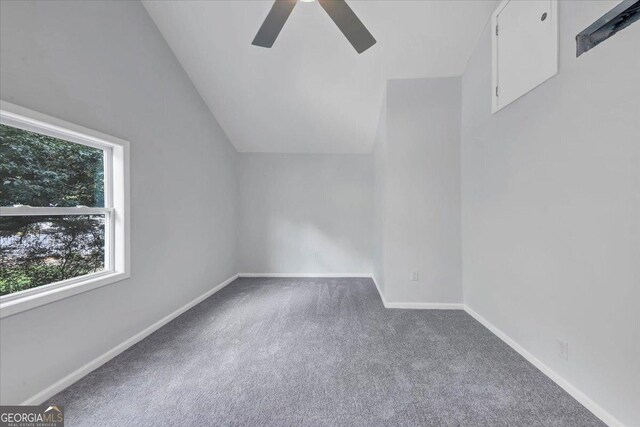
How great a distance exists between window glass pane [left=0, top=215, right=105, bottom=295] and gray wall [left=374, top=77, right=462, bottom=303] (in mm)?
2909

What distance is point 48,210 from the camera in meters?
1.75

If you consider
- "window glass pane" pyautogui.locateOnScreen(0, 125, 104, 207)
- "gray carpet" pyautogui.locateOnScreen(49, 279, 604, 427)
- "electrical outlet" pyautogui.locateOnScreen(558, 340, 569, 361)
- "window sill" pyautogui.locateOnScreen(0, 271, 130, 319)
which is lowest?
"gray carpet" pyautogui.locateOnScreen(49, 279, 604, 427)

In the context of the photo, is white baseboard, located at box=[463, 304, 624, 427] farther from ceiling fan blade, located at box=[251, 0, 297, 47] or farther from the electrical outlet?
ceiling fan blade, located at box=[251, 0, 297, 47]

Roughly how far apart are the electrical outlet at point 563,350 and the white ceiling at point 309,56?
2855mm

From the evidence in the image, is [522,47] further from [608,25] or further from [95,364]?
[95,364]

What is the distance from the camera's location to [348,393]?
1.65 metres

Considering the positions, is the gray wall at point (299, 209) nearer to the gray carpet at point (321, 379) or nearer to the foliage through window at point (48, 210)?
the gray carpet at point (321, 379)

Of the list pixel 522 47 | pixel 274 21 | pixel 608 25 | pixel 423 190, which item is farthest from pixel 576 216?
pixel 274 21

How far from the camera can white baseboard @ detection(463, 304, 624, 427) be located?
1.42 metres

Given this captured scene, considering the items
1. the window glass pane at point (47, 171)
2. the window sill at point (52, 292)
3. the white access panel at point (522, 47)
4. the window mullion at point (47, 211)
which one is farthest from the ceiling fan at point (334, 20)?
the window sill at point (52, 292)

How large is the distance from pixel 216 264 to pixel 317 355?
2.42 metres

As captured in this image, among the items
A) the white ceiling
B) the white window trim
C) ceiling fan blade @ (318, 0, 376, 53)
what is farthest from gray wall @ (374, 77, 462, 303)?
the white window trim

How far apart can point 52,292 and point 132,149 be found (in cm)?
127

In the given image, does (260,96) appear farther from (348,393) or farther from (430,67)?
(348,393)
